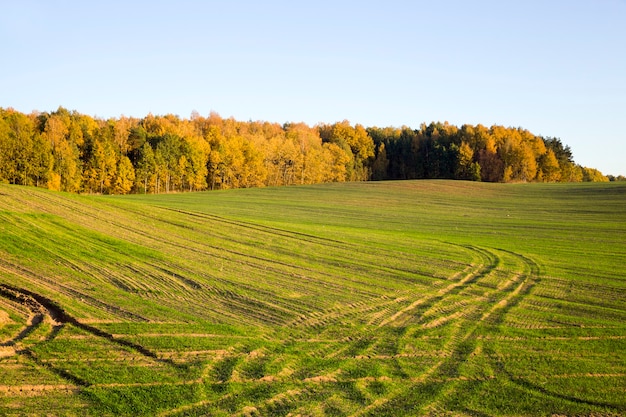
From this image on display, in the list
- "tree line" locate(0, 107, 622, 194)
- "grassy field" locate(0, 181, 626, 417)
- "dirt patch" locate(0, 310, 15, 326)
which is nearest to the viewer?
"grassy field" locate(0, 181, 626, 417)

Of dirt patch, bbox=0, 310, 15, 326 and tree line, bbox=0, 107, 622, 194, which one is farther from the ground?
tree line, bbox=0, 107, 622, 194

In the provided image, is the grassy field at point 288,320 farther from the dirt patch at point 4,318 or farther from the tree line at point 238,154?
the tree line at point 238,154

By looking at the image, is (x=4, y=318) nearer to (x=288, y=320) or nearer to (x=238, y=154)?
(x=288, y=320)

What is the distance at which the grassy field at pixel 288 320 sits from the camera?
9883mm

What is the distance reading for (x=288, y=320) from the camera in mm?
14727

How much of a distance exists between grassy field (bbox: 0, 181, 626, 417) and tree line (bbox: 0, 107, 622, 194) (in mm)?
41388

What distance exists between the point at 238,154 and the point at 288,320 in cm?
7507

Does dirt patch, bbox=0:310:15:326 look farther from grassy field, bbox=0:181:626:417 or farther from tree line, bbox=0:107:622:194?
tree line, bbox=0:107:622:194

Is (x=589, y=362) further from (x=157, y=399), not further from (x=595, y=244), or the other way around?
(x=595, y=244)

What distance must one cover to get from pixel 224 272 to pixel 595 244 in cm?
2256

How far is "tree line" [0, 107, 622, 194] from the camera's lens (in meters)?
67.5

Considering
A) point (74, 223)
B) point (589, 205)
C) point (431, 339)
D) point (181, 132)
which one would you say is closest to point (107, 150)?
point (181, 132)

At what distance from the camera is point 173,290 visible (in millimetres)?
16922

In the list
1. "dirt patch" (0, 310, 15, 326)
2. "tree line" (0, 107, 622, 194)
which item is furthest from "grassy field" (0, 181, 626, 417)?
"tree line" (0, 107, 622, 194)
